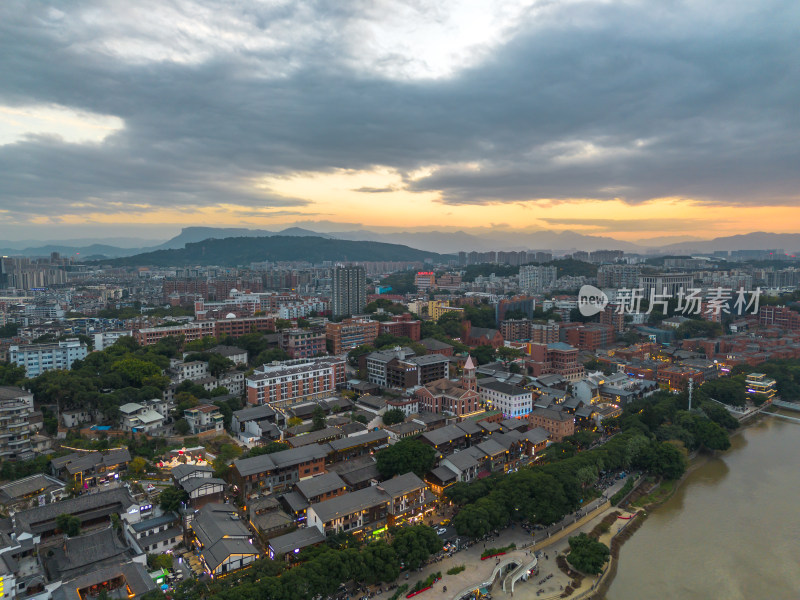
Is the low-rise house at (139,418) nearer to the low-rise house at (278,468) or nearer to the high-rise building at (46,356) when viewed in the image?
the low-rise house at (278,468)

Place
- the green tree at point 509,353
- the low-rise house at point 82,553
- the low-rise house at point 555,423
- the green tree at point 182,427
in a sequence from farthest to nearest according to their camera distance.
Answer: the green tree at point 509,353 → the low-rise house at point 555,423 → the green tree at point 182,427 → the low-rise house at point 82,553

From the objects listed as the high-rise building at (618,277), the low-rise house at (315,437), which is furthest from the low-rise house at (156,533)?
the high-rise building at (618,277)

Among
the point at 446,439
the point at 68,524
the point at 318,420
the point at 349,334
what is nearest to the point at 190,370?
the point at 318,420

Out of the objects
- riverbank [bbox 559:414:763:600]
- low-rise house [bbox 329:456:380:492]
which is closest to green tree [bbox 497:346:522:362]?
riverbank [bbox 559:414:763:600]

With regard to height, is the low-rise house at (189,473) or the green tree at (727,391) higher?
the low-rise house at (189,473)

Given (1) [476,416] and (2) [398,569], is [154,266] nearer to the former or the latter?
(1) [476,416]

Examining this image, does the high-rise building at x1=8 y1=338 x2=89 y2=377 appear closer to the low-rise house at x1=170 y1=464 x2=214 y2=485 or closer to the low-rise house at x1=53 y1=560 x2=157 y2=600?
the low-rise house at x1=170 y1=464 x2=214 y2=485

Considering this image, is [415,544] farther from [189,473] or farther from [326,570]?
[189,473]
